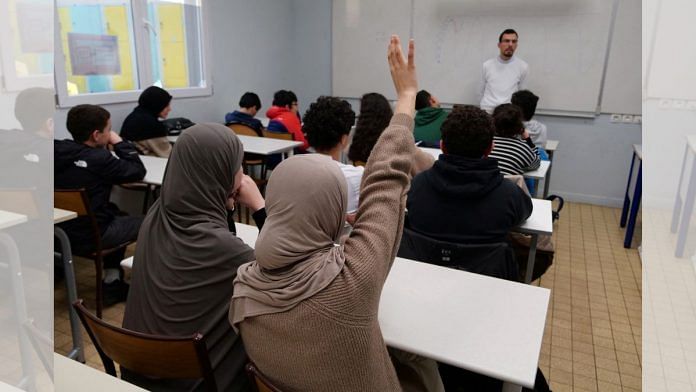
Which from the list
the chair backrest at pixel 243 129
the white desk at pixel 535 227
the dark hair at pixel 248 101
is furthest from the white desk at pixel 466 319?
the dark hair at pixel 248 101

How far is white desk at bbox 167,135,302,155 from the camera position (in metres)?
3.76

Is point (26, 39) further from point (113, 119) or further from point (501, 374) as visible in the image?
point (113, 119)

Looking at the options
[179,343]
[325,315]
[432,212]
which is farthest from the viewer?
[432,212]

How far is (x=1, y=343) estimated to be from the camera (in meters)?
0.50

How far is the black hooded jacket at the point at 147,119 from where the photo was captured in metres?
3.79

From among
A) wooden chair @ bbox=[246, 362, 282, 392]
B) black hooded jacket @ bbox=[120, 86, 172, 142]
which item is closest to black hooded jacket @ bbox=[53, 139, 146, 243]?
black hooded jacket @ bbox=[120, 86, 172, 142]

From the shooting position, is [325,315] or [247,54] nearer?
[325,315]

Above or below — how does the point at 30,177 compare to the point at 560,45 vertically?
below

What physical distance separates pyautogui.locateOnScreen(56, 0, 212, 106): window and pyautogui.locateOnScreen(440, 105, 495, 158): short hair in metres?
3.00

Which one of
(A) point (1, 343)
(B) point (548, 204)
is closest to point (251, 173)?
(B) point (548, 204)

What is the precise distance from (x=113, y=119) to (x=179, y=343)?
3614 mm

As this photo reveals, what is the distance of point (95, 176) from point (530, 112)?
3.05 metres

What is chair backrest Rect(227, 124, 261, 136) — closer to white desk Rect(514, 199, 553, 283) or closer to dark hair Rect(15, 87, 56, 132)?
white desk Rect(514, 199, 553, 283)

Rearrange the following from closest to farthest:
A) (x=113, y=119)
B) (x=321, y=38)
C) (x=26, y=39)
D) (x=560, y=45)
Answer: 1. (x=26, y=39)
2. (x=113, y=119)
3. (x=560, y=45)
4. (x=321, y=38)
